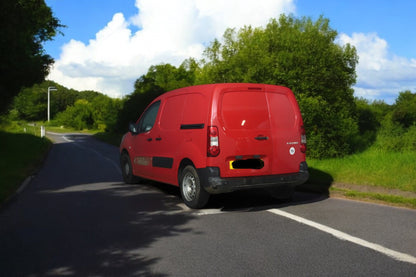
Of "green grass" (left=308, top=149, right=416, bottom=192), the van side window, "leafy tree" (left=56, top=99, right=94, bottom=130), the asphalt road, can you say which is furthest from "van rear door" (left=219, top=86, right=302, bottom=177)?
"leafy tree" (left=56, top=99, right=94, bottom=130)

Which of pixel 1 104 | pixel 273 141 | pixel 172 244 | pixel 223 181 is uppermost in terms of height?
pixel 1 104

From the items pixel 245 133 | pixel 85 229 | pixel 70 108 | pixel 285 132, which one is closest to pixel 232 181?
pixel 245 133

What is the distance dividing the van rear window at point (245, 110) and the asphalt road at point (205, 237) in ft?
4.69

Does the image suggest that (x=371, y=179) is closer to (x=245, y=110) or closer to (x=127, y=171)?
(x=245, y=110)

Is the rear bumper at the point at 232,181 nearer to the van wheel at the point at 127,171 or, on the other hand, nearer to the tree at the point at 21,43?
the van wheel at the point at 127,171

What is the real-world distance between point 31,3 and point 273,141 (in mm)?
18062

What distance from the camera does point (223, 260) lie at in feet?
13.3

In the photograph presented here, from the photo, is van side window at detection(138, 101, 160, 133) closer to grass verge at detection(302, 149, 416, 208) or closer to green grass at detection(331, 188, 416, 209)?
grass verge at detection(302, 149, 416, 208)

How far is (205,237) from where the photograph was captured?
495 cm

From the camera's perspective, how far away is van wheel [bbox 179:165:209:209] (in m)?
6.53

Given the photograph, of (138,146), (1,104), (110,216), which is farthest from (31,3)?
(110,216)

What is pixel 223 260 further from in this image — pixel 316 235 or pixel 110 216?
pixel 110 216

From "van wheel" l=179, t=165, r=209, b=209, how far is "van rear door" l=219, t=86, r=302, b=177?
55cm

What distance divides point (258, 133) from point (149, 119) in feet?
10.1
